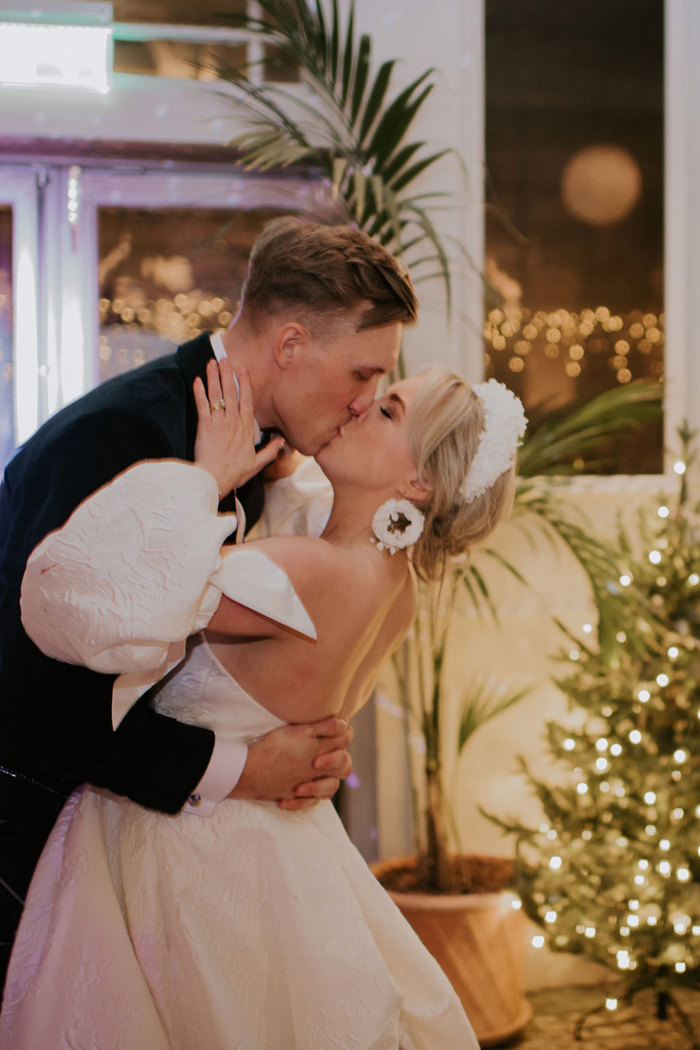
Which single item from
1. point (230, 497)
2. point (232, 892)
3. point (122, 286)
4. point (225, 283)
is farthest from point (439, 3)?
point (232, 892)

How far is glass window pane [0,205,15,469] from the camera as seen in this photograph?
3.44 m

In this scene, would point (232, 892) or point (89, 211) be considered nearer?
point (232, 892)

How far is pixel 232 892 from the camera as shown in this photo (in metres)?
1.51

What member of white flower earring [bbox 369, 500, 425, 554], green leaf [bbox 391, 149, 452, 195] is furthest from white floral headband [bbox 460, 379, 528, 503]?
green leaf [bbox 391, 149, 452, 195]

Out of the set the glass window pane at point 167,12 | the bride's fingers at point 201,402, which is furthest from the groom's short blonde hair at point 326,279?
the glass window pane at point 167,12

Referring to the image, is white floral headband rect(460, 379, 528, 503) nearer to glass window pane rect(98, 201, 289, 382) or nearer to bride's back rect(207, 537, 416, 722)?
bride's back rect(207, 537, 416, 722)

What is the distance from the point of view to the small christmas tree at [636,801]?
2.85 metres

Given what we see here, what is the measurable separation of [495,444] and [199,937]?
3.08 ft

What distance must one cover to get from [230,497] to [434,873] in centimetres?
171

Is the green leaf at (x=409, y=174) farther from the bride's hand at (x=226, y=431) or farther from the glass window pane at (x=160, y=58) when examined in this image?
the bride's hand at (x=226, y=431)

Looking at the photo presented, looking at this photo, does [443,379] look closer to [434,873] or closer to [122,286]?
[434,873]

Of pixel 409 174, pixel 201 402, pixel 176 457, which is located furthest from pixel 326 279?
pixel 409 174

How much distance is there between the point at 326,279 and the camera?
1.77m

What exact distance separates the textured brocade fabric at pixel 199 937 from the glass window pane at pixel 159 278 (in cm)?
212
